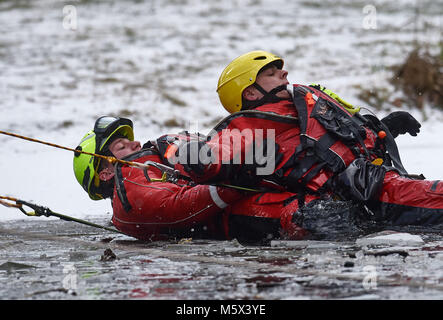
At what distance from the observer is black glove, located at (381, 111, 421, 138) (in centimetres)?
577

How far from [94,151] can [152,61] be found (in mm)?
10370

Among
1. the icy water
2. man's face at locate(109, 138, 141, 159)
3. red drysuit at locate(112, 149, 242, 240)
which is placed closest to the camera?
the icy water

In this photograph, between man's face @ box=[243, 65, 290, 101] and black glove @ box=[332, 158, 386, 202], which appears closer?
black glove @ box=[332, 158, 386, 202]

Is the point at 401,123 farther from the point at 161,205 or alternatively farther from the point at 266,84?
the point at 161,205

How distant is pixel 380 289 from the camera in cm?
325

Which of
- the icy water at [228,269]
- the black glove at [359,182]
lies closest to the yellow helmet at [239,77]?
the black glove at [359,182]

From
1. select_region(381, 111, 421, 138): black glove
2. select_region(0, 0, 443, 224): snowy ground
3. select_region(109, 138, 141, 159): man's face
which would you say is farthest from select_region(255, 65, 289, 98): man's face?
select_region(0, 0, 443, 224): snowy ground

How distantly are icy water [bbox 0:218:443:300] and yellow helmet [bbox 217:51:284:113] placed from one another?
40.5 inches

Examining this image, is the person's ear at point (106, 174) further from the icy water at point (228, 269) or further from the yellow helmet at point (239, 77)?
the yellow helmet at point (239, 77)

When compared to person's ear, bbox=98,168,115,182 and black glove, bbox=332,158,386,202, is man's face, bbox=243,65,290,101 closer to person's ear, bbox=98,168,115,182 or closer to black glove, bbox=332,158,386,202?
black glove, bbox=332,158,386,202

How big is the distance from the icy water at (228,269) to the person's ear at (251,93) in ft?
3.44

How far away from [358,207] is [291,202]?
1.51 ft

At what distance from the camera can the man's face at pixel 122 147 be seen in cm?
589

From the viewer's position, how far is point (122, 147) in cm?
593
